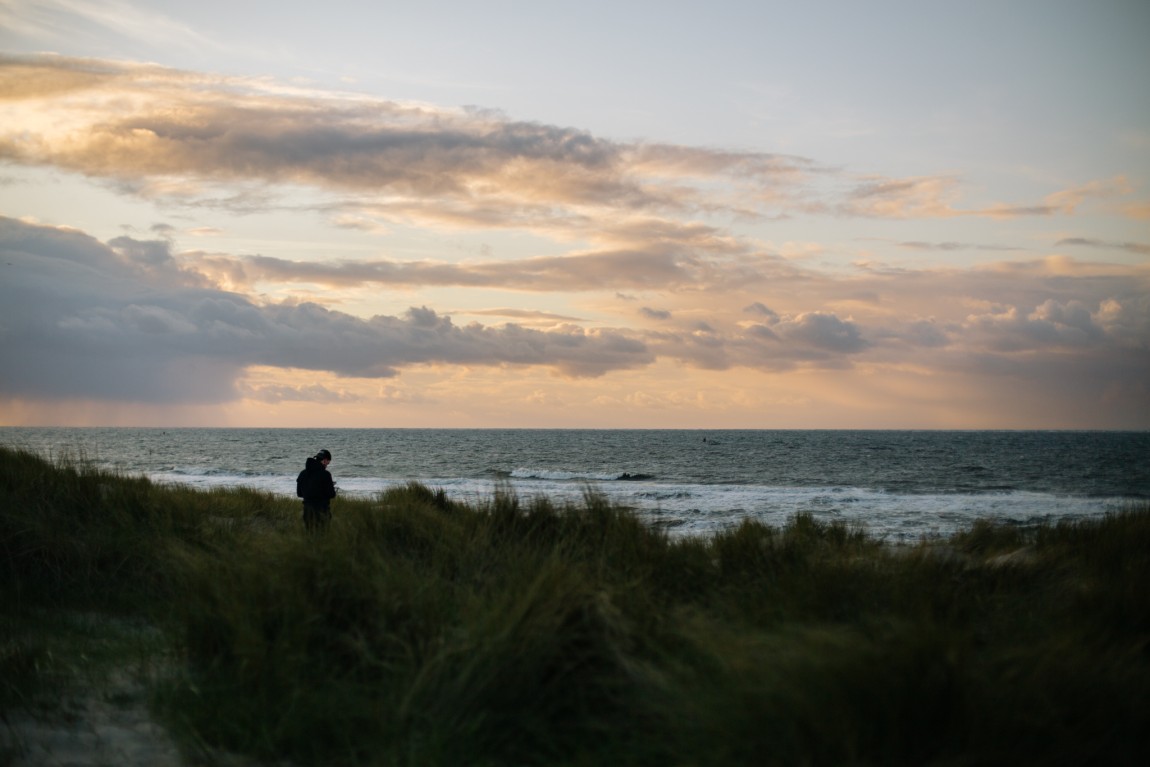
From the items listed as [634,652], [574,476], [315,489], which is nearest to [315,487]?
[315,489]

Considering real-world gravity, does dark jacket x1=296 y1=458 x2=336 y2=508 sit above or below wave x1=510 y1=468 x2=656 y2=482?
above

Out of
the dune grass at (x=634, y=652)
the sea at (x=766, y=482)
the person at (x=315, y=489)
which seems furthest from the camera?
the sea at (x=766, y=482)

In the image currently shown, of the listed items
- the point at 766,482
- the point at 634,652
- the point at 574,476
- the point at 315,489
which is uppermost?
the point at 315,489

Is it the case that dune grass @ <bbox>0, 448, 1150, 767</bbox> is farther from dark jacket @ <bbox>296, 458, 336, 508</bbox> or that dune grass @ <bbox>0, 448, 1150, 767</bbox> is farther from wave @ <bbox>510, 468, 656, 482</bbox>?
wave @ <bbox>510, 468, 656, 482</bbox>

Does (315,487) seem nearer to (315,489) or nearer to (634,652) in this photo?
(315,489)

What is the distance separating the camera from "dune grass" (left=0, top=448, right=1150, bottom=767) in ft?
11.6

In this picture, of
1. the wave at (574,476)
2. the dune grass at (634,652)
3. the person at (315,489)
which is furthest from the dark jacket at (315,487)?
the wave at (574,476)

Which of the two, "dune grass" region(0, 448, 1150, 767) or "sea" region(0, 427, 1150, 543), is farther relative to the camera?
"sea" region(0, 427, 1150, 543)

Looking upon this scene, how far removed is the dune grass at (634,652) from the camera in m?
3.53

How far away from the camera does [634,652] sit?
15.7ft

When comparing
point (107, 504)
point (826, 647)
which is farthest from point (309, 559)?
point (107, 504)

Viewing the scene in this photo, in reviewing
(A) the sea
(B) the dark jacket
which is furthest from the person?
(A) the sea

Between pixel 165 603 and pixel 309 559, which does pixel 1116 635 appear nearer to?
pixel 309 559

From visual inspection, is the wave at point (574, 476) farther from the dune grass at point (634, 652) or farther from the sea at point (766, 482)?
the dune grass at point (634, 652)
